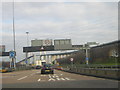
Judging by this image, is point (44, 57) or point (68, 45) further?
point (44, 57)

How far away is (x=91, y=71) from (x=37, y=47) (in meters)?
35.4

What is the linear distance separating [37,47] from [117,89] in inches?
1960

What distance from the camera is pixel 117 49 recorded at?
2795 inches

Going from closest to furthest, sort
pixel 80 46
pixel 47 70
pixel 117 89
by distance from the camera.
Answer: pixel 117 89
pixel 47 70
pixel 80 46

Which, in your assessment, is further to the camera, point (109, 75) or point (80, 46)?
point (80, 46)

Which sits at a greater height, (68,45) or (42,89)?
(68,45)

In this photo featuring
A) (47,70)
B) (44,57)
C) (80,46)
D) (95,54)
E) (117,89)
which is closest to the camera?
(117,89)

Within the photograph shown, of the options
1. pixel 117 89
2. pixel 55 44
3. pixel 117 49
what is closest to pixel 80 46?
pixel 55 44

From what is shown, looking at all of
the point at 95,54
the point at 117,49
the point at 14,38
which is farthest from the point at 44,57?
the point at 14,38

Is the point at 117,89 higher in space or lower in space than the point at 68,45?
lower

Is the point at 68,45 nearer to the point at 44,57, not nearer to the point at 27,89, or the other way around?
the point at 27,89

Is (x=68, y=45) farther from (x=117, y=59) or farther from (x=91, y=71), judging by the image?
(x=91, y=71)

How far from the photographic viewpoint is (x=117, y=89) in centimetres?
1205

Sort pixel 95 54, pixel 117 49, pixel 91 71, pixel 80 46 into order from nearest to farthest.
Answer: pixel 91 71, pixel 80 46, pixel 117 49, pixel 95 54
